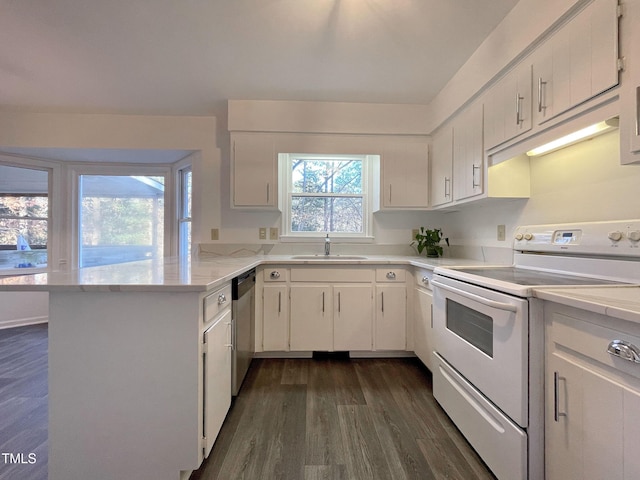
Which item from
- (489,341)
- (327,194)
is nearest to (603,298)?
(489,341)

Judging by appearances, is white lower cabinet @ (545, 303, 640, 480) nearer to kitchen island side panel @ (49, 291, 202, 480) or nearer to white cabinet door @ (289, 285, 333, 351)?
kitchen island side panel @ (49, 291, 202, 480)

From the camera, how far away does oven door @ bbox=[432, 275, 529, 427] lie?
1065 millimetres

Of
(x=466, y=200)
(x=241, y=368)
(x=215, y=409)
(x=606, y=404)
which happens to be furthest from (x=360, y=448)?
(x=466, y=200)

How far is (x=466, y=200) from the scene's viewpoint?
6.94ft

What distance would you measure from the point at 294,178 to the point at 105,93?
1.79 metres

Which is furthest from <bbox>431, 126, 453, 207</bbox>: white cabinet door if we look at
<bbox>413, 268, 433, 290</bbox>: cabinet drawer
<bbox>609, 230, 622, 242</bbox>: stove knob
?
<bbox>609, 230, 622, 242</bbox>: stove knob

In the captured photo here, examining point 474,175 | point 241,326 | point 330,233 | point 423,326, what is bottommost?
point 423,326

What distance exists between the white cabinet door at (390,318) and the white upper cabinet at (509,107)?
4.19ft

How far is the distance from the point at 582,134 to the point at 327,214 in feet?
6.79

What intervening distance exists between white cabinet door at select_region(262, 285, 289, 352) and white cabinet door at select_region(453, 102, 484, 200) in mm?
1602

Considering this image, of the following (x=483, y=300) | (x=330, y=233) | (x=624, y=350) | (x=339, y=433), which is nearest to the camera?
(x=624, y=350)

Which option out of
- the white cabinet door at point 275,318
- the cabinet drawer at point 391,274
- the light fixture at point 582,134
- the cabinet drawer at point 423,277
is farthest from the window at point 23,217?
the light fixture at point 582,134

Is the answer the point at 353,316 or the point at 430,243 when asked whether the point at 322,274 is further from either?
the point at 430,243

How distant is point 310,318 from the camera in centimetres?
235
